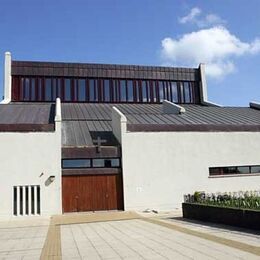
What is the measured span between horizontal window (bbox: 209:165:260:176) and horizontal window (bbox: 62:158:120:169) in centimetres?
686

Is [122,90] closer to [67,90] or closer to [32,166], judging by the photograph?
[67,90]

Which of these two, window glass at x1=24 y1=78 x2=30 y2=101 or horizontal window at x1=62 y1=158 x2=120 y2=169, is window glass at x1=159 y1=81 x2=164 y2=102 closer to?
window glass at x1=24 y1=78 x2=30 y2=101

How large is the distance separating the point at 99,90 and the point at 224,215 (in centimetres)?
2541

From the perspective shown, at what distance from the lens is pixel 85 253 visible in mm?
10617

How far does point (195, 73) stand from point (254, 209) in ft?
101

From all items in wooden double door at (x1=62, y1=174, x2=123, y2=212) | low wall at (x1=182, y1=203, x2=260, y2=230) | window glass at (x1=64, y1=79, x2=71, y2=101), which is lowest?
low wall at (x1=182, y1=203, x2=260, y2=230)

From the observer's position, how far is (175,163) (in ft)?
83.0

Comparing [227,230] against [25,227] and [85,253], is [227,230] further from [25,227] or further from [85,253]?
[25,227]

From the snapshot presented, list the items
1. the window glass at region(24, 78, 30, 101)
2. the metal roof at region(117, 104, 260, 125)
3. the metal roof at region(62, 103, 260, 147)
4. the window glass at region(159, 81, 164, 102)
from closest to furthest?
1. the metal roof at region(62, 103, 260, 147)
2. the metal roof at region(117, 104, 260, 125)
3. the window glass at region(24, 78, 30, 101)
4. the window glass at region(159, 81, 164, 102)

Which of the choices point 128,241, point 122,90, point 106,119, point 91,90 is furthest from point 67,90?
point 128,241

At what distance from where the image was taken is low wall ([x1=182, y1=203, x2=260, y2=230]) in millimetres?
13602

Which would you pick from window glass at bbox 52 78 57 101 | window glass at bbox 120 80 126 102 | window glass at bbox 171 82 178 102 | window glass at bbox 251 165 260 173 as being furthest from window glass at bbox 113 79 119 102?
window glass at bbox 251 165 260 173

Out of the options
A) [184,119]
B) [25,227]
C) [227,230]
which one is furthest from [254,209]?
[184,119]

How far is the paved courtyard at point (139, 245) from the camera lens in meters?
9.74
